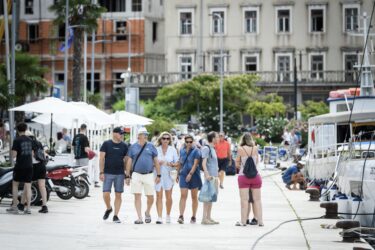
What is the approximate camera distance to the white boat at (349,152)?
25.0 metres

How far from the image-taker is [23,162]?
2505cm

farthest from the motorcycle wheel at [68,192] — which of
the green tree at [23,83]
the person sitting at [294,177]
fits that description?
the person sitting at [294,177]

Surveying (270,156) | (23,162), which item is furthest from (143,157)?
(270,156)

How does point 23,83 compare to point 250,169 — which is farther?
point 23,83

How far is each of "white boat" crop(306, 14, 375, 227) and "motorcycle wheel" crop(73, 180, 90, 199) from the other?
649cm

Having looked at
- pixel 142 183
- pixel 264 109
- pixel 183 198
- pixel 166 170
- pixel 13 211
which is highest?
pixel 264 109

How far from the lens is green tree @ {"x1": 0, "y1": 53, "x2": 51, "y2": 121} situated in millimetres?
37625

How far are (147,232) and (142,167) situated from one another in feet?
6.83

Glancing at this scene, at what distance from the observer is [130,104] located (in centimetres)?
6141

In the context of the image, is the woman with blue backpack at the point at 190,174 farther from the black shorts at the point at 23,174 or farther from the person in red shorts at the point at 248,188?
the black shorts at the point at 23,174

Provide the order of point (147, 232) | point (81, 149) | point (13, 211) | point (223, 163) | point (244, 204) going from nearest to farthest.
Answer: point (147, 232), point (244, 204), point (13, 211), point (81, 149), point (223, 163)

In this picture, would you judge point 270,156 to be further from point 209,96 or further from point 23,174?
point 23,174

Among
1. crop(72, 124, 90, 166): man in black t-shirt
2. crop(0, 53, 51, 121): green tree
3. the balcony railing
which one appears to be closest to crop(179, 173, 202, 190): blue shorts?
crop(72, 124, 90, 166): man in black t-shirt

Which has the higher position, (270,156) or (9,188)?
(270,156)
